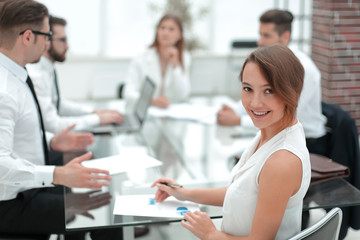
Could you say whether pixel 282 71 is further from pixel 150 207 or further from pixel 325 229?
pixel 150 207

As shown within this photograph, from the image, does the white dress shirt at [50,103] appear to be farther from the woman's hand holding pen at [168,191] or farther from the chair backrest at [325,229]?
the chair backrest at [325,229]

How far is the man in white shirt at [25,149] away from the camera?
203cm

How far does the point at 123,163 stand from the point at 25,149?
466 mm

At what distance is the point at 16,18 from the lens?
7.02 feet

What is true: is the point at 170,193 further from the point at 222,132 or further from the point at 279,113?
the point at 222,132

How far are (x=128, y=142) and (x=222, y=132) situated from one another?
24.1 inches

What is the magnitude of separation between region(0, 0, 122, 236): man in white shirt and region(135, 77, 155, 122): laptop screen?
39.6 inches

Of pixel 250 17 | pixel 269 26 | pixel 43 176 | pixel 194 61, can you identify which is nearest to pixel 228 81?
pixel 194 61

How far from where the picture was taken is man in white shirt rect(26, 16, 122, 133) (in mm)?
2854

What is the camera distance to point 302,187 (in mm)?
1513

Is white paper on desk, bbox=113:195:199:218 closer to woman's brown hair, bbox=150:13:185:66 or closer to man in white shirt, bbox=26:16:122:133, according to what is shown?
man in white shirt, bbox=26:16:122:133

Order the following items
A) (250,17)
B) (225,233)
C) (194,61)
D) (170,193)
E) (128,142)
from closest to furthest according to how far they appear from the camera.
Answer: (225,233), (170,193), (128,142), (194,61), (250,17)

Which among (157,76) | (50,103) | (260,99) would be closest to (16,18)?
(50,103)

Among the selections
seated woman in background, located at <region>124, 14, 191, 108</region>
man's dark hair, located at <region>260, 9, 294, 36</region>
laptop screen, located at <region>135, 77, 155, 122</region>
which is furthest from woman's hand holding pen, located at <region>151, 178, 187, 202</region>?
seated woman in background, located at <region>124, 14, 191, 108</region>
